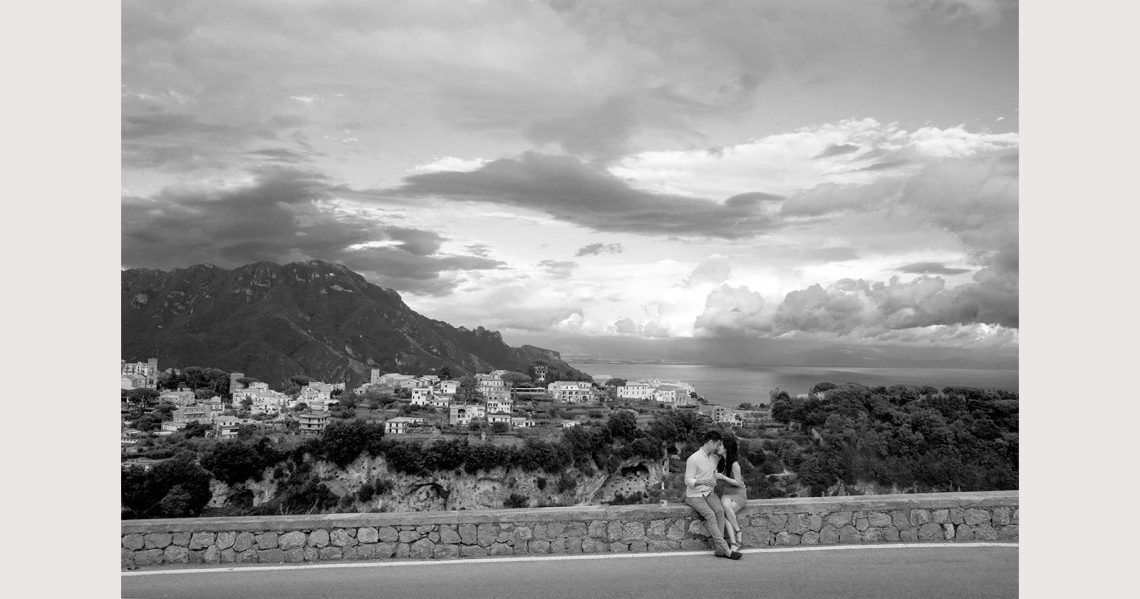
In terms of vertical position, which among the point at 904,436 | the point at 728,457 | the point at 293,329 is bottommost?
the point at 904,436

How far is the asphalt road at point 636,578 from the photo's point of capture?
4609mm

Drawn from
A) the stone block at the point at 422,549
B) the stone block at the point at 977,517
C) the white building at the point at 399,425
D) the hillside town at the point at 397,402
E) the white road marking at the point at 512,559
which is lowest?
the white building at the point at 399,425

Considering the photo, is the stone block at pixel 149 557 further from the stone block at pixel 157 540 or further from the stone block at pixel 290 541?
the stone block at pixel 290 541

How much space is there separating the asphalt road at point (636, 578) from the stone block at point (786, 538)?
0.19 meters

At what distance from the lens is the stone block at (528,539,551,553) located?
5.49m

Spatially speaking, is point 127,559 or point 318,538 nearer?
point 127,559

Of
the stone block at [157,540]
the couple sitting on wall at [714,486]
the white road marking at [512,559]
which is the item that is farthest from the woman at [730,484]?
the stone block at [157,540]

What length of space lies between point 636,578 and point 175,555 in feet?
11.5

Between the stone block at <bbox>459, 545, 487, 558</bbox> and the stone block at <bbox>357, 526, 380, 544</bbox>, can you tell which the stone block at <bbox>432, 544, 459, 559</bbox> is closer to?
the stone block at <bbox>459, 545, 487, 558</bbox>

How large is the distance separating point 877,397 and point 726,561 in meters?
25.9

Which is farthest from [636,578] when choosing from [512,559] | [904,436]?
[904,436]

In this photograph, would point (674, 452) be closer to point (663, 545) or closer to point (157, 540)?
point (663, 545)

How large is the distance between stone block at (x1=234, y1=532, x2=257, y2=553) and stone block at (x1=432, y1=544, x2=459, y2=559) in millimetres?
1390

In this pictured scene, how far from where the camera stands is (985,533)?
5.87 metres
